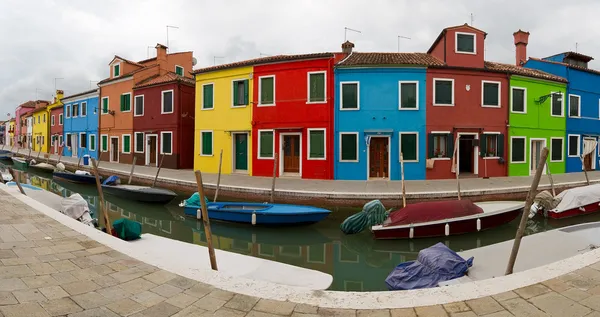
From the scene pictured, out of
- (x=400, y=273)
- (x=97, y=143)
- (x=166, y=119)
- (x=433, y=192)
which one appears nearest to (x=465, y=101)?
(x=433, y=192)

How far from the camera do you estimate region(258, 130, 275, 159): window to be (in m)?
15.9

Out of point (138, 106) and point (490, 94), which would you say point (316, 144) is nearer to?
point (490, 94)

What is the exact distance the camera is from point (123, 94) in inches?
904

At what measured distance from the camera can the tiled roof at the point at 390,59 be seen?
14.6 meters

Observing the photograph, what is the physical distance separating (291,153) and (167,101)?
32.1 ft

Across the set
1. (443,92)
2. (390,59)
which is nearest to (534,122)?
(443,92)

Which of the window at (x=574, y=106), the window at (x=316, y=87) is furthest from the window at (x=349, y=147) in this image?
the window at (x=574, y=106)

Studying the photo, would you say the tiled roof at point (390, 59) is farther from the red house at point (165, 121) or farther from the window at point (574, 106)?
the red house at point (165, 121)

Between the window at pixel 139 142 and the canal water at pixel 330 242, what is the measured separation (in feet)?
35.8

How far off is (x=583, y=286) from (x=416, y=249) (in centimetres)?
493

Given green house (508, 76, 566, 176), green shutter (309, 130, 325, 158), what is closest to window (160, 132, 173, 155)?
green shutter (309, 130, 325, 158)

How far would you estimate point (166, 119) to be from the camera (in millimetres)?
19984

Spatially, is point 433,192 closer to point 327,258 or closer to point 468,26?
point 327,258

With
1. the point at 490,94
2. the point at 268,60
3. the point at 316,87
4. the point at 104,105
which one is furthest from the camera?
the point at 104,105
